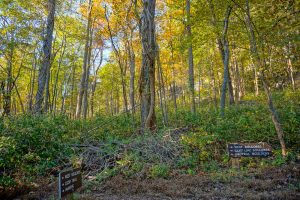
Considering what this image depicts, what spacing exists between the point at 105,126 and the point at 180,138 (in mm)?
3904

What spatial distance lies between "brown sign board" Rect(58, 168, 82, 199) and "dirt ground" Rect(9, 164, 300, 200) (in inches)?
17.9

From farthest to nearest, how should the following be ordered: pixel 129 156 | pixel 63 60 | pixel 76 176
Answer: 1. pixel 63 60
2. pixel 129 156
3. pixel 76 176

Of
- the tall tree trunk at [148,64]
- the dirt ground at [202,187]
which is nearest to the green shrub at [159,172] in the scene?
the dirt ground at [202,187]

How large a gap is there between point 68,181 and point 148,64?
5.46 metres

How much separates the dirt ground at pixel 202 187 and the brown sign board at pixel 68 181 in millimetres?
453

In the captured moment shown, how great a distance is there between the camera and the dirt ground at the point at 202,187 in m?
3.75

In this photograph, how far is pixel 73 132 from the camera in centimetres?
830

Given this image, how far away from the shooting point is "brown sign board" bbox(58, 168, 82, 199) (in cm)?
314

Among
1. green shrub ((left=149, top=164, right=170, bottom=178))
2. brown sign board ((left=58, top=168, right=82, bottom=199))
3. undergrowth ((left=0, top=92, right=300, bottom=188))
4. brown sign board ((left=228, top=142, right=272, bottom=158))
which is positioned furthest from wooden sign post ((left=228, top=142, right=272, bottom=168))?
brown sign board ((left=58, top=168, right=82, bottom=199))

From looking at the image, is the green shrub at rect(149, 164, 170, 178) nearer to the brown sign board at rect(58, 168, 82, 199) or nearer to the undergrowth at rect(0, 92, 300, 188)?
the undergrowth at rect(0, 92, 300, 188)

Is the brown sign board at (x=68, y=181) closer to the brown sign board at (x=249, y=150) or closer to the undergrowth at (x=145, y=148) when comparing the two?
the undergrowth at (x=145, y=148)

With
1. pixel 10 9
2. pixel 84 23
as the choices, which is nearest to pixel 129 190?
pixel 10 9

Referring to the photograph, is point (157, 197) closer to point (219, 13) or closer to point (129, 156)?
point (129, 156)

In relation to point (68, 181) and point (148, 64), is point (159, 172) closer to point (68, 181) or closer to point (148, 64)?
point (68, 181)
